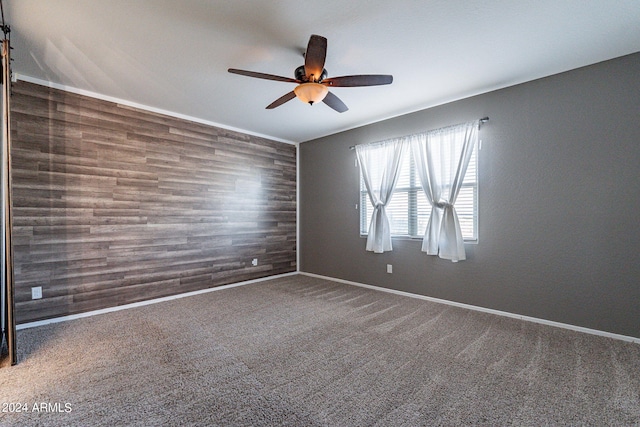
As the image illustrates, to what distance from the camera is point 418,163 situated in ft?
12.7

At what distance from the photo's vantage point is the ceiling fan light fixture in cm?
235

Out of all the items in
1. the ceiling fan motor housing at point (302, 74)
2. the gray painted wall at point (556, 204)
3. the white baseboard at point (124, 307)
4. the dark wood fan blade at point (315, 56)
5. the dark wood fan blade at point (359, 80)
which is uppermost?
the ceiling fan motor housing at point (302, 74)

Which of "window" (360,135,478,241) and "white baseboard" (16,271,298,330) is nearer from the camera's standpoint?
"white baseboard" (16,271,298,330)

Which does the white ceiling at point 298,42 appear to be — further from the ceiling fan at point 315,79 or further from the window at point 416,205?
the window at point 416,205

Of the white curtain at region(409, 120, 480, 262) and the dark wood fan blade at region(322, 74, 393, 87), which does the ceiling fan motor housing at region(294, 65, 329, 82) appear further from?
the white curtain at region(409, 120, 480, 262)

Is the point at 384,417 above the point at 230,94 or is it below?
below

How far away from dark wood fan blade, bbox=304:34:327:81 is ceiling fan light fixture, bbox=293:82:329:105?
55mm

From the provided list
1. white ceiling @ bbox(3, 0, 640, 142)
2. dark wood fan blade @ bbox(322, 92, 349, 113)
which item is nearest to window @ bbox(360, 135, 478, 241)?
white ceiling @ bbox(3, 0, 640, 142)

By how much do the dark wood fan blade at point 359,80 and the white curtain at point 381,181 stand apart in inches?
73.3

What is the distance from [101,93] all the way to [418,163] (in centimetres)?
402

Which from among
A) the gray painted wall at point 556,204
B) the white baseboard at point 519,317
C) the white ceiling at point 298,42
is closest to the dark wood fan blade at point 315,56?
the white ceiling at point 298,42

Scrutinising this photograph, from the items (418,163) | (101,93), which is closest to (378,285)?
(418,163)

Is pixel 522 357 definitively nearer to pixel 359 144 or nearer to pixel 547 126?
pixel 547 126

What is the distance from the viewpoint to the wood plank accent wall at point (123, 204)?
9.92 ft
